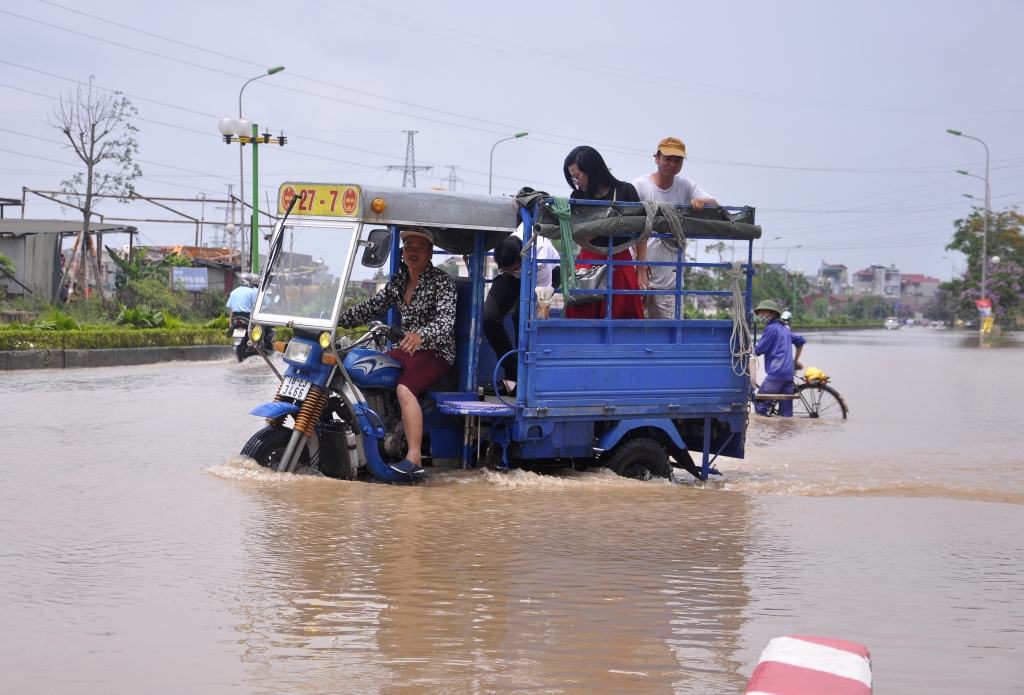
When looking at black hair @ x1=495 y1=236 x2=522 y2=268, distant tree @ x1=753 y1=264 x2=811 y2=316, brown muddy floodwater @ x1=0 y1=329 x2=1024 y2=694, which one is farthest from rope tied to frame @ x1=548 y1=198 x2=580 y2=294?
distant tree @ x1=753 y1=264 x2=811 y2=316

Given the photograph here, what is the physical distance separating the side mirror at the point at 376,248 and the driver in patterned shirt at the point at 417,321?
411 mm

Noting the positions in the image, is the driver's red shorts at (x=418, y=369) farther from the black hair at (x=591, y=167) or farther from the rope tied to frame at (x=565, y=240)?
the black hair at (x=591, y=167)

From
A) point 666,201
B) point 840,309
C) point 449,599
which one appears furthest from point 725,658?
point 840,309

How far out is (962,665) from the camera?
4.21m

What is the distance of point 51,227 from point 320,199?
87.1 feet

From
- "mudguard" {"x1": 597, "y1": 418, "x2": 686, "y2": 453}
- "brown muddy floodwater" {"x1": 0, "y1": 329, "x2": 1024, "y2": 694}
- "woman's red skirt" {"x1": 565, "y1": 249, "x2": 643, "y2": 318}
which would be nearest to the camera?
"brown muddy floodwater" {"x1": 0, "y1": 329, "x2": 1024, "y2": 694}

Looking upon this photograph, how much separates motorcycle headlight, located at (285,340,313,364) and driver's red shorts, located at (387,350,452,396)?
27.3 inches

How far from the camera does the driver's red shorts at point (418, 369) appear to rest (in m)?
7.50

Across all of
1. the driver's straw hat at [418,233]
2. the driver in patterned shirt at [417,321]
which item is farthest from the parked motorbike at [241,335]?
the driver's straw hat at [418,233]

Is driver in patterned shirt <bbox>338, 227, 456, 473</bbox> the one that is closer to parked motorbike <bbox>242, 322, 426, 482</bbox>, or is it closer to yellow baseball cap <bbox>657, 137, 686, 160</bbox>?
parked motorbike <bbox>242, 322, 426, 482</bbox>

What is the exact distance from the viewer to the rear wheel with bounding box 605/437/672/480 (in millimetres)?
8086

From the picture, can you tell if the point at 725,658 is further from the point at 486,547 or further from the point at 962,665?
the point at 486,547

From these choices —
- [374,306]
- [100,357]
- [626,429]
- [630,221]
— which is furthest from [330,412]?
[100,357]

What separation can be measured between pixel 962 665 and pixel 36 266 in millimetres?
30604
